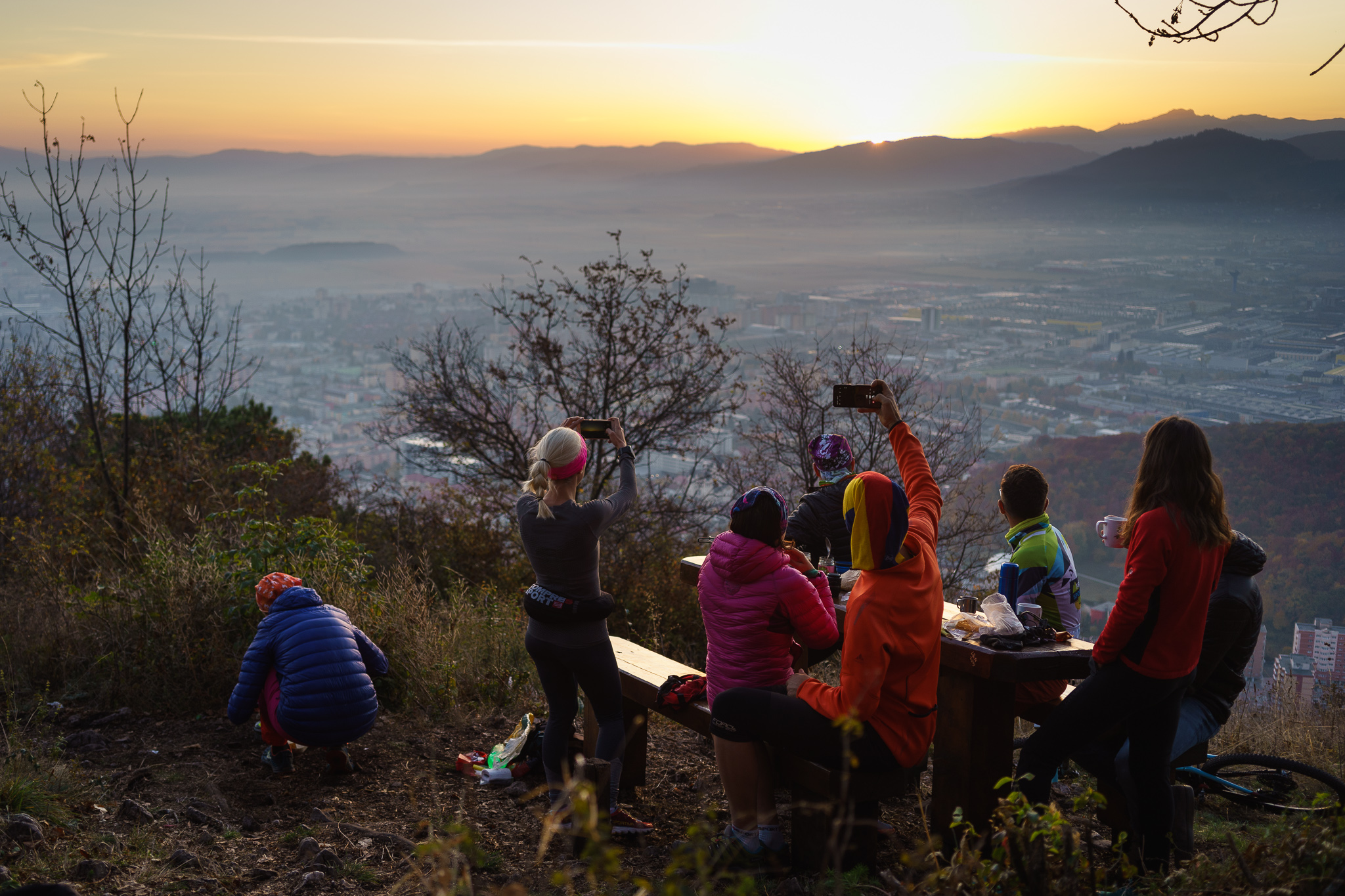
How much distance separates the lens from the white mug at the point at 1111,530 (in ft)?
11.7

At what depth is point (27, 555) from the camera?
8625 mm

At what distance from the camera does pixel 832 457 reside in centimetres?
445

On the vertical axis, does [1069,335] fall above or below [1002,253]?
below

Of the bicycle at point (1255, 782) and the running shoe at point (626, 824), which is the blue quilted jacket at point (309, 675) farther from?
the bicycle at point (1255, 782)

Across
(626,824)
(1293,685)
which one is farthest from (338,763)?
(1293,685)

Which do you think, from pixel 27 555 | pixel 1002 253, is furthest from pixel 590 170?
pixel 27 555

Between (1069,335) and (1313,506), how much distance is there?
19.9 meters

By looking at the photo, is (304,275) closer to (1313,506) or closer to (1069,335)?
(1069,335)

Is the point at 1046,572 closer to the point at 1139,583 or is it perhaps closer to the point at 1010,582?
the point at 1010,582

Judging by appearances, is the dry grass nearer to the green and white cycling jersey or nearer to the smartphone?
the green and white cycling jersey

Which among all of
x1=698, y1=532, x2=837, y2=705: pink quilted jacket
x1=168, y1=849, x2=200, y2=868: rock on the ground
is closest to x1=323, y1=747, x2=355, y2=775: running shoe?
x1=168, y1=849, x2=200, y2=868: rock on the ground

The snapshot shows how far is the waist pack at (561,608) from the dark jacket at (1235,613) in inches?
95.9

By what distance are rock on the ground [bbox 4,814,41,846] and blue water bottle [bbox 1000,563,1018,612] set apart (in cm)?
403

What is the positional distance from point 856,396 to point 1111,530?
1.21 metres
